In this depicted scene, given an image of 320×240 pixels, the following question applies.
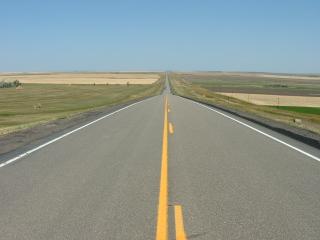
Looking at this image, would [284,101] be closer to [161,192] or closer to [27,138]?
[27,138]

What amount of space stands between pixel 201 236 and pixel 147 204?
5.24ft

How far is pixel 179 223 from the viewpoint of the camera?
19.7ft

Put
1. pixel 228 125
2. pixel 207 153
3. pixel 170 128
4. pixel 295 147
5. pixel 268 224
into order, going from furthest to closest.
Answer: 1. pixel 228 125
2. pixel 170 128
3. pixel 295 147
4. pixel 207 153
5. pixel 268 224

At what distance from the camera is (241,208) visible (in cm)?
666

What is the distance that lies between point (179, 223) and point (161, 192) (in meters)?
1.65

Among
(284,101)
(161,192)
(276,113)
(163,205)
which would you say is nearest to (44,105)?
(276,113)

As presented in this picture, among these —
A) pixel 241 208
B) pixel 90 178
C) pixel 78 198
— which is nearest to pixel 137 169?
pixel 90 178

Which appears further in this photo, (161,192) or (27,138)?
(27,138)

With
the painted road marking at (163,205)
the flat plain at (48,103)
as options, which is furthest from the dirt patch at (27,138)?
the painted road marking at (163,205)

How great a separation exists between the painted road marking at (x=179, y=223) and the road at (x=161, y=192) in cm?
1

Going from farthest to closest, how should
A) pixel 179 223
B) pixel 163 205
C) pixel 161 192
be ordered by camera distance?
1. pixel 161 192
2. pixel 163 205
3. pixel 179 223

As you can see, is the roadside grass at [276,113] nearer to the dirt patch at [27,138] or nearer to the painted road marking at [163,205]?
the painted road marking at [163,205]

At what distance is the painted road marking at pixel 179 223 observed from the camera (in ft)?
18.0

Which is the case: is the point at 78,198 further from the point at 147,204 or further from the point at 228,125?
the point at 228,125
